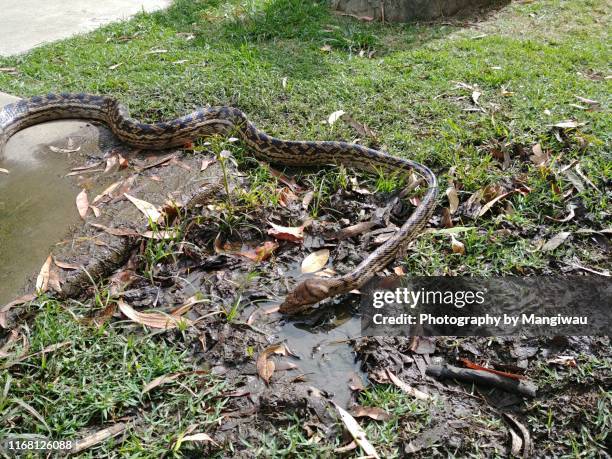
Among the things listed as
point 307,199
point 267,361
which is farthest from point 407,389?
point 307,199

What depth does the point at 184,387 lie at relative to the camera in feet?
12.4

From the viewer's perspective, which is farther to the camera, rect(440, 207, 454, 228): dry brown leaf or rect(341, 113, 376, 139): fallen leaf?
rect(341, 113, 376, 139): fallen leaf

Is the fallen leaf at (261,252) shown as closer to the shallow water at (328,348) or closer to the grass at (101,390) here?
the shallow water at (328,348)

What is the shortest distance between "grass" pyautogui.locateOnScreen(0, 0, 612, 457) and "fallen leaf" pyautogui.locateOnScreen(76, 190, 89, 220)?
984mm

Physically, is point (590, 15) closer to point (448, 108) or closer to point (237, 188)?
point (448, 108)

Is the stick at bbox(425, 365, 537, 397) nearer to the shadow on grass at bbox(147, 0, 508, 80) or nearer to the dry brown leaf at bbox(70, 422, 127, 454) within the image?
the dry brown leaf at bbox(70, 422, 127, 454)

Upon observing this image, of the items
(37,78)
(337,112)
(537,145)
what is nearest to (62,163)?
(37,78)

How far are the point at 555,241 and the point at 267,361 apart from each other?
110 inches

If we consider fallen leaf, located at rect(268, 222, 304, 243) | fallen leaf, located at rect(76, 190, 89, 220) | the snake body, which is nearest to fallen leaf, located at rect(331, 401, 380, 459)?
the snake body

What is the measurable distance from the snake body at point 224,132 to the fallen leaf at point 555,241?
1065 mm

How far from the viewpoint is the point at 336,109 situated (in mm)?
6945

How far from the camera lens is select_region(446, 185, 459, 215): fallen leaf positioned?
5379mm

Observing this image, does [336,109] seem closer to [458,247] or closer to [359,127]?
[359,127]

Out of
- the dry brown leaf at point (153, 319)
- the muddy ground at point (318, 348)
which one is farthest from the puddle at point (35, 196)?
the dry brown leaf at point (153, 319)
